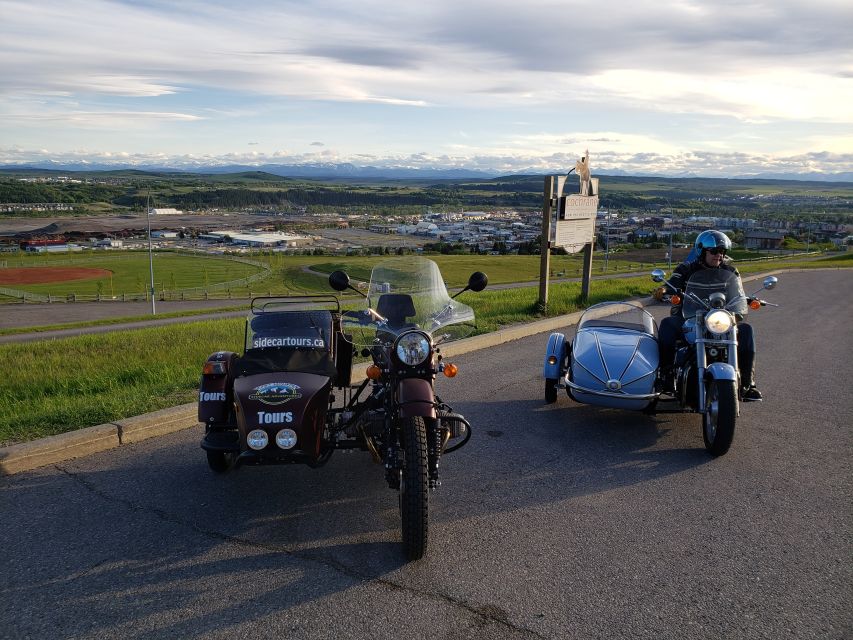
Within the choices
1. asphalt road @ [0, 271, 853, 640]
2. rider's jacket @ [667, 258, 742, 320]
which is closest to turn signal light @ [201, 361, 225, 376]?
asphalt road @ [0, 271, 853, 640]

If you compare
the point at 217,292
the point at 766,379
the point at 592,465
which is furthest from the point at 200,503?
the point at 217,292

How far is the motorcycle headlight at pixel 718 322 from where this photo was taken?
654 centimetres

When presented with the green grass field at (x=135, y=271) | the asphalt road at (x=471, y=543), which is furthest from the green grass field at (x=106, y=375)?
the green grass field at (x=135, y=271)

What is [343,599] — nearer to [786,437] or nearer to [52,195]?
[786,437]

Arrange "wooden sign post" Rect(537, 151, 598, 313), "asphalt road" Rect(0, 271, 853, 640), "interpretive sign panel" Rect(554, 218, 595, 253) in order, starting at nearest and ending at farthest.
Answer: "asphalt road" Rect(0, 271, 853, 640), "wooden sign post" Rect(537, 151, 598, 313), "interpretive sign panel" Rect(554, 218, 595, 253)

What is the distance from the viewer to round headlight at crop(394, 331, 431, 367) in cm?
477

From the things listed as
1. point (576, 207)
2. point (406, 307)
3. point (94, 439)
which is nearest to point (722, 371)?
point (406, 307)

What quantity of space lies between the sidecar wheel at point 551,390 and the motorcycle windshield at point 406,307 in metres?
1.89

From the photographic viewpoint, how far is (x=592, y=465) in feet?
19.9

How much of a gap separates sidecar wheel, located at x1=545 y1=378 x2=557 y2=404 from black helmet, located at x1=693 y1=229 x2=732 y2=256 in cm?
207

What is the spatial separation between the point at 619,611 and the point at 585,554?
0.63m

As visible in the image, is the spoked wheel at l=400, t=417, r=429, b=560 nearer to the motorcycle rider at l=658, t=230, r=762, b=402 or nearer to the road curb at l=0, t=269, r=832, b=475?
the road curb at l=0, t=269, r=832, b=475

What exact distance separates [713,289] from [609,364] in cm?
137

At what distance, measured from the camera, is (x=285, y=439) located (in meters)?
4.71
